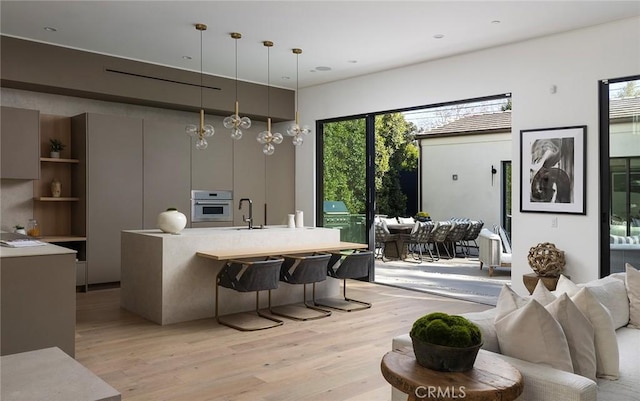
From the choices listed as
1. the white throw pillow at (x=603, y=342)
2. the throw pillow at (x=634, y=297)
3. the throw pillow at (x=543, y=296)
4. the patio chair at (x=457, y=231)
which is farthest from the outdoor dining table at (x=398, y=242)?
the white throw pillow at (x=603, y=342)

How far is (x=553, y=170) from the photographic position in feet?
18.6

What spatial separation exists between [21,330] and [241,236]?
2561 millimetres

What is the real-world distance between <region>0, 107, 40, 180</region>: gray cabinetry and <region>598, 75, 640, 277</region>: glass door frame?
252 inches

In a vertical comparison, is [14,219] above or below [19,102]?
below

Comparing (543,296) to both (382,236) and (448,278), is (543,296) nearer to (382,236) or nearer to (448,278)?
(448,278)

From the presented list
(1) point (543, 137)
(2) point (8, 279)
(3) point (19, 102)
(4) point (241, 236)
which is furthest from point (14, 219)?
(1) point (543, 137)

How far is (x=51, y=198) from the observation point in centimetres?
648

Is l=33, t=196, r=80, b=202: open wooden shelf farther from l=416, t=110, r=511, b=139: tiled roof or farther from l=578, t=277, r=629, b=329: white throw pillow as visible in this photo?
l=416, t=110, r=511, b=139: tiled roof

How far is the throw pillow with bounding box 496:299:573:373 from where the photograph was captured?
2207 millimetres

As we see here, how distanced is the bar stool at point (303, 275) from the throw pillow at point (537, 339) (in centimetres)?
328

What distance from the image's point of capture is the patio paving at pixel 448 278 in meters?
7.21

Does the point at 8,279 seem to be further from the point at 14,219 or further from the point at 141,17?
the point at 14,219

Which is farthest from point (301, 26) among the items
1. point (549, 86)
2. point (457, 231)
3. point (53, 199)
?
point (457, 231)

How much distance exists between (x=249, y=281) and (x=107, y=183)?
2910 mm
